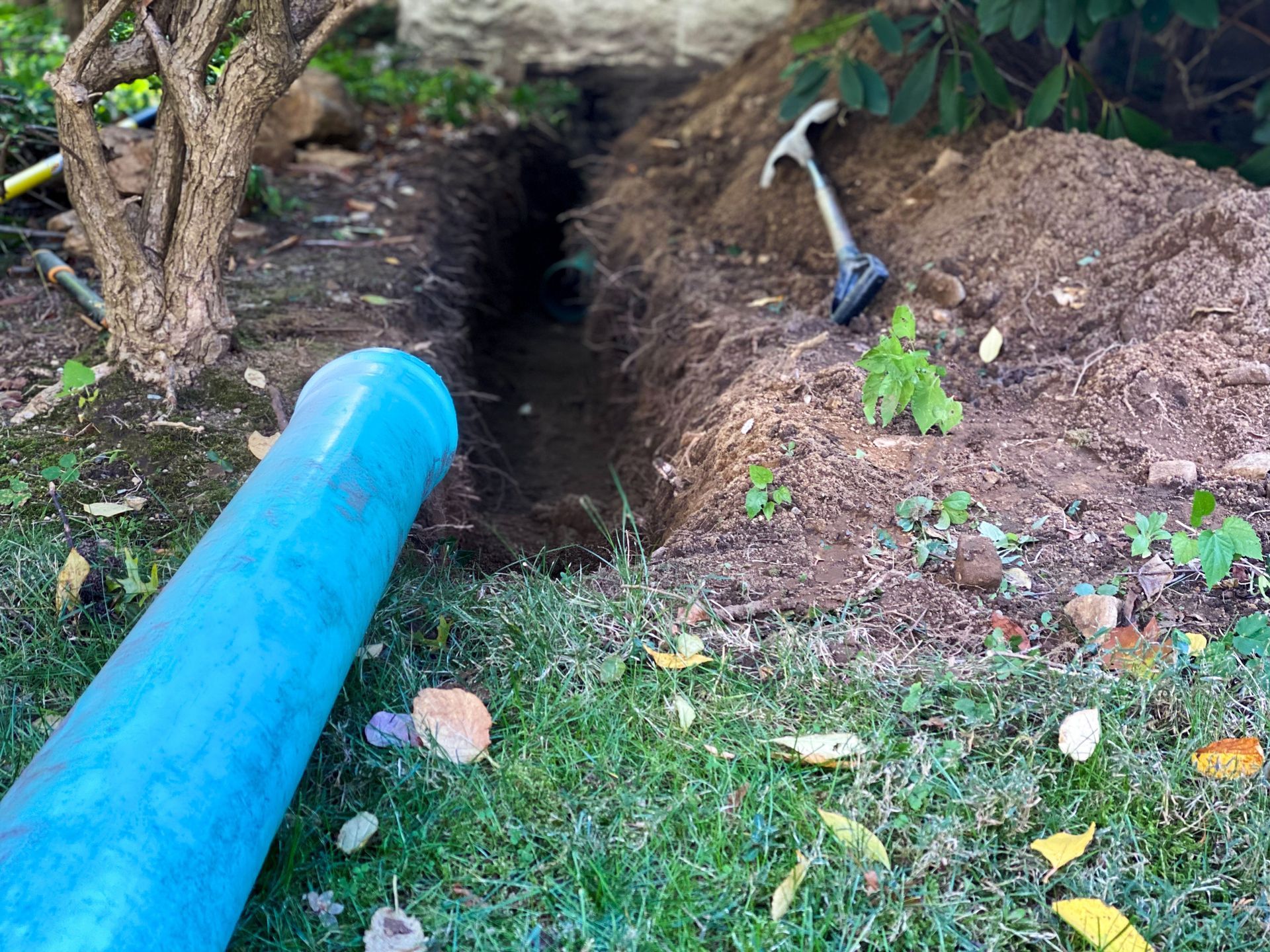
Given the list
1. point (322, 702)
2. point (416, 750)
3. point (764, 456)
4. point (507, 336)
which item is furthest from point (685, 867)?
point (507, 336)

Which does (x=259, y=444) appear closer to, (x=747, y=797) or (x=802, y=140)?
(x=747, y=797)

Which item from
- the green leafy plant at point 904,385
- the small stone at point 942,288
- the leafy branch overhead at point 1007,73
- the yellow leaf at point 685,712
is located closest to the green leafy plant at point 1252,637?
the green leafy plant at point 904,385

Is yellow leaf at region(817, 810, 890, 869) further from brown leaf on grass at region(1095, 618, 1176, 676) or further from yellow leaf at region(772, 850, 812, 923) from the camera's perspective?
brown leaf on grass at region(1095, 618, 1176, 676)

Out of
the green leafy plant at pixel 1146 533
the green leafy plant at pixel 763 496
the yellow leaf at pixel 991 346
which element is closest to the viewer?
the green leafy plant at pixel 1146 533

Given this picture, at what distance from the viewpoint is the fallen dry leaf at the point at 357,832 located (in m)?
1.69

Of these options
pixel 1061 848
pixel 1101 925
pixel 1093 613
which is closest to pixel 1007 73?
pixel 1093 613

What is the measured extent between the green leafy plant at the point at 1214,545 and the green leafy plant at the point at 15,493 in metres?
2.53

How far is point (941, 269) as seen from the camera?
3309 mm

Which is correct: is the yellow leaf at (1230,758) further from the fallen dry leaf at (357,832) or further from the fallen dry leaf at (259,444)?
the fallen dry leaf at (259,444)

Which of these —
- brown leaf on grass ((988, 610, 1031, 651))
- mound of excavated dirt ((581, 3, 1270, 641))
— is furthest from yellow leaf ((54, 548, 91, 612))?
brown leaf on grass ((988, 610, 1031, 651))

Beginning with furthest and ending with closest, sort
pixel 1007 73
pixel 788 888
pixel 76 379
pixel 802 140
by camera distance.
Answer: pixel 1007 73 → pixel 802 140 → pixel 76 379 → pixel 788 888

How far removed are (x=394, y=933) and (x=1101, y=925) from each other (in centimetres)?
108

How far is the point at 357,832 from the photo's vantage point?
1.70 metres

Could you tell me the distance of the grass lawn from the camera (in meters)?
1.55
